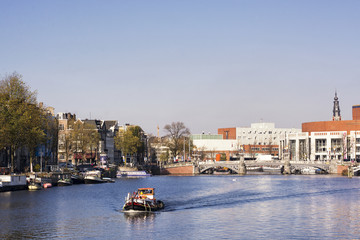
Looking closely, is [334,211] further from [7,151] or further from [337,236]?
[7,151]

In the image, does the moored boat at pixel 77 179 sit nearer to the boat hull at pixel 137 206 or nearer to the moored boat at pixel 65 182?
the moored boat at pixel 65 182

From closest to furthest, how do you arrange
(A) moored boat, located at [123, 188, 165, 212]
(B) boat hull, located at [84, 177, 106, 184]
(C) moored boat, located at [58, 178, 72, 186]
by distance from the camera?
(A) moored boat, located at [123, 188, 165, 212] < (C) moored boat, located at [58, 178, 72, 186] < (B) boat hull, located at [84, 177, 106, 184]

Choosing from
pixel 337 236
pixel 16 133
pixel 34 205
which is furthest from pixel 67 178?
pixel 337 236

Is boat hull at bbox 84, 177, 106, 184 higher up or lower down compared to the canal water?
higher up

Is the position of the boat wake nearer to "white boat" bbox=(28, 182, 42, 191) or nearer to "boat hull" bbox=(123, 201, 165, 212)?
"boat hull" bbox=(123, 201, 165, 212)

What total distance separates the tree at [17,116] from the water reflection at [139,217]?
41.3 meters

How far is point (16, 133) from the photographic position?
4508 inches

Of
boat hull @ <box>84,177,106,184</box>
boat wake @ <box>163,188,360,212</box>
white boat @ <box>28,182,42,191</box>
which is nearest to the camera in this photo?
boat wake @ <box>163,188,360,212</box>

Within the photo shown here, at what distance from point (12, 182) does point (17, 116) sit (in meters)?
12.1

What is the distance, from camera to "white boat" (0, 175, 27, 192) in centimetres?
11075

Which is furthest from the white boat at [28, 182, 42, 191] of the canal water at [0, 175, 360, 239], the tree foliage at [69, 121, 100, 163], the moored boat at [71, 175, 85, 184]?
the tree foliage at [69, 121, 100, 163]

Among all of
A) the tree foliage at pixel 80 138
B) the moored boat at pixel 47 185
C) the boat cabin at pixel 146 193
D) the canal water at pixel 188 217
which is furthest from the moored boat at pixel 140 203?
the tree foliage at pixel 80 138

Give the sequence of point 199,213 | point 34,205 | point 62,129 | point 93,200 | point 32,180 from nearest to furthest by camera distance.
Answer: point 199,213, point 34,205, point 93,200, point 32,180, point 62,129

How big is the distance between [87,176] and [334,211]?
82188 millimetres
